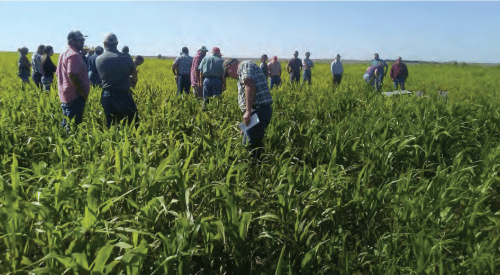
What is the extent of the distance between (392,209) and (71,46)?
4482 mm

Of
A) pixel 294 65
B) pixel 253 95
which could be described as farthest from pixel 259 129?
pixel 294 65

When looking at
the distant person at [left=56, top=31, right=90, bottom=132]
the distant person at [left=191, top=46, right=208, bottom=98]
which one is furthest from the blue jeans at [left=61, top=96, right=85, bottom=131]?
the distant person at [left=191, top=46, right=208, bottom=98]

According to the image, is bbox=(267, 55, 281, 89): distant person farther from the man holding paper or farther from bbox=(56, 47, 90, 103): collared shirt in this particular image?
bbox=(56, 47, 90, 103): collared shirt

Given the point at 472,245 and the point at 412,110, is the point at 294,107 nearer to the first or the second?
the point at 412,110

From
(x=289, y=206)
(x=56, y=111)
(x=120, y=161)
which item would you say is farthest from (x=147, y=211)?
Result: (x=56, y=111)

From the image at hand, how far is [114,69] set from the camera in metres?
4.82

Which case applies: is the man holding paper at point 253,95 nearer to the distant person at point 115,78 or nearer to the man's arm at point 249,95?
the man's arm at point 249,95

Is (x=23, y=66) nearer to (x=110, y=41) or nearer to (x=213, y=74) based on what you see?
(x=213, y=74)

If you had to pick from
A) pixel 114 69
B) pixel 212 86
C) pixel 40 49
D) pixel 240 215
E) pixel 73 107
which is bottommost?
pixel 240 215

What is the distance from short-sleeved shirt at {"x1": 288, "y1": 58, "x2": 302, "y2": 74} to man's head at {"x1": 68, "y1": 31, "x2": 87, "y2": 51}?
9435 mm

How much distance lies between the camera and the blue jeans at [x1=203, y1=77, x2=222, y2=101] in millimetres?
7824

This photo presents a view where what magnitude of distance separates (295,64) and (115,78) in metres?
9.57

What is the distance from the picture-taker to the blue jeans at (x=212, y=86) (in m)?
7.82

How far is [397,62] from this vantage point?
39.2ft
